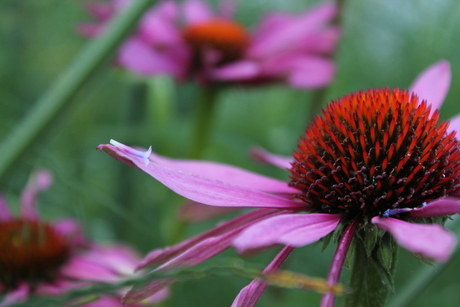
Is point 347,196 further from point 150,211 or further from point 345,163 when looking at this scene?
point 150,211

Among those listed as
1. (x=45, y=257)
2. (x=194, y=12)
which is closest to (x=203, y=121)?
(x=45, y=257)

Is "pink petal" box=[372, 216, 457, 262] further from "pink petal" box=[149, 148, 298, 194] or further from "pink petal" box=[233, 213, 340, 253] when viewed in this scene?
"pink petal" box=[149, 148, 298, 194]

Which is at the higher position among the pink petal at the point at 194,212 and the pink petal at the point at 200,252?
the pink petal at the point at 194,212

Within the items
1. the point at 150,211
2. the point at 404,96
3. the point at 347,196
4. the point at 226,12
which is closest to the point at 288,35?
the point at 226,12

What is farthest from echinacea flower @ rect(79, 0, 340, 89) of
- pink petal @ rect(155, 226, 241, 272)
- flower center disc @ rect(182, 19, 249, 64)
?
pink petal @ rect(155, 226, 241, 272)

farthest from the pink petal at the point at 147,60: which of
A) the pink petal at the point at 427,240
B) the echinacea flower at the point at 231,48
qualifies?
the pink petal at the point at 427,240

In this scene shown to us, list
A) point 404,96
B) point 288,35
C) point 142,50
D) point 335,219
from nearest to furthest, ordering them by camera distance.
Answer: point 335,219 < point 404,96 < point 142,50 < point 288,35

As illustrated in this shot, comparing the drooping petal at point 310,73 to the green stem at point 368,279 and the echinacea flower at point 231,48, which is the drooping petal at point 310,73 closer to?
the echinacea flower at point 231,48
